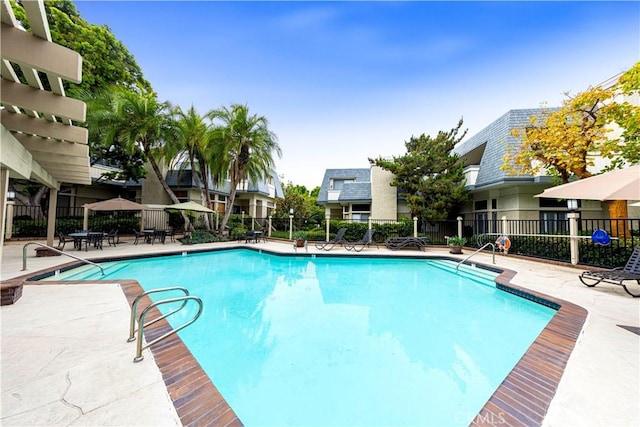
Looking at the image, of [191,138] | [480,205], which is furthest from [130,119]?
[480,205]

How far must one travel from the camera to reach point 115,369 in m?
2.46

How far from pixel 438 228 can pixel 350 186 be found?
22.7 feet

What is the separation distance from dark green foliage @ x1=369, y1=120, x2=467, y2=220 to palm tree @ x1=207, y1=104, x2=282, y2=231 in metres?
8.16

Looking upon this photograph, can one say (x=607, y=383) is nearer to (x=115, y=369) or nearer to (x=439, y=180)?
(x=115, y=369)

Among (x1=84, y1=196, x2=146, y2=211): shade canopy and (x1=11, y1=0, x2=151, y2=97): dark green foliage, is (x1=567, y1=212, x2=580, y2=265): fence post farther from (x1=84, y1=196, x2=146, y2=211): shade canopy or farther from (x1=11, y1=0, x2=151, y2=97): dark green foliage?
(x1=11, y1=0, x2=151, y2=97): dark green foliage

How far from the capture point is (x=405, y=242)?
13.0 m

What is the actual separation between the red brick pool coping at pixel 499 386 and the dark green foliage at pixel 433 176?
1145 centimetres

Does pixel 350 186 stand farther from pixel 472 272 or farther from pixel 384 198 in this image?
pixel 472 272

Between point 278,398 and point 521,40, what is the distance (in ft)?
44.9

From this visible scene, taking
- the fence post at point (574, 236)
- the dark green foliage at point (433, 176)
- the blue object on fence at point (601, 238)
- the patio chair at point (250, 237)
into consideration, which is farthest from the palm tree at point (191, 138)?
the blue object on fence at point (601, 238)

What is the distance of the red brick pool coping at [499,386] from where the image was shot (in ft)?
6.46

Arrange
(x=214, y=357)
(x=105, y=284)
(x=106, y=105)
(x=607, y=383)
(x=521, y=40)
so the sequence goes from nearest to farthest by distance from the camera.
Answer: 1. (x=607, y=383)
2. (x=214, y=357)
3. (x=105, y=284)
4. (x=521, y=40)
5. (x=106, y=105)

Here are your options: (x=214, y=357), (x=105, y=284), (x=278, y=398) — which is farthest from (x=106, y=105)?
(x=278, y=398)

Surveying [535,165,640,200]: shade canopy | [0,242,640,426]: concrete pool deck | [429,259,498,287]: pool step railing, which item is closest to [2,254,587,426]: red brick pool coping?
[0,242,640,426]: concrete pool deck
